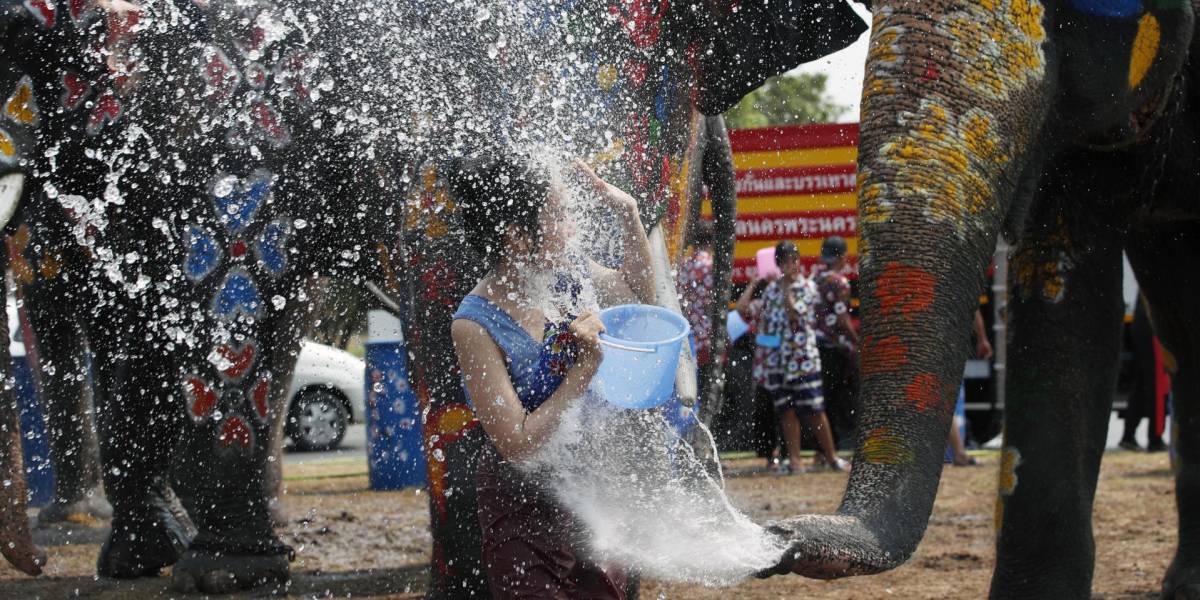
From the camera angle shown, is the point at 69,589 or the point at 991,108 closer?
the point at 991,108

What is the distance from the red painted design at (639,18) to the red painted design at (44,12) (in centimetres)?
178

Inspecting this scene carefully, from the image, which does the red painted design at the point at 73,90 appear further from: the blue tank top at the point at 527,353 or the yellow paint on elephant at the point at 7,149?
the blue tank top at the point at 527,353

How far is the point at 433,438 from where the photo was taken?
4332mm

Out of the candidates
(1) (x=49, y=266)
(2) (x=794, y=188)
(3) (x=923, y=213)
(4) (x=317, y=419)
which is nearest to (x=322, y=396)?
(4) (x=317, y=419)

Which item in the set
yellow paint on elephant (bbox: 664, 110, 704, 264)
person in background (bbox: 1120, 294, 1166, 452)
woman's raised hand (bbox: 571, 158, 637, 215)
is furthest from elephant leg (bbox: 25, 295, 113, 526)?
person in background (bbox: 1120, 294, 1166, 452)

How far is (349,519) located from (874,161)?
17.4ft

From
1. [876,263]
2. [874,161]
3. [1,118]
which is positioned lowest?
[876,263]

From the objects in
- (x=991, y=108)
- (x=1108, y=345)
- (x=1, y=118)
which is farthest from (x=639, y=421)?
(x=1, y=118)

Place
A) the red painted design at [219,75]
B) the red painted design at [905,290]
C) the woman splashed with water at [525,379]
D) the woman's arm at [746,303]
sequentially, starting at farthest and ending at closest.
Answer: the woman's arm at [746,303] → the red painted design at [219,75] → the woman splashed with water at [525,379] → the red painted design at [905,290]

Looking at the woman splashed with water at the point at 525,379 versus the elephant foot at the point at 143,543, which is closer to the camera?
the woman splashed with water at the point at 525,379

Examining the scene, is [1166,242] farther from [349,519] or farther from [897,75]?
[349,519]

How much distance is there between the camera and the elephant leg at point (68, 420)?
7.34m

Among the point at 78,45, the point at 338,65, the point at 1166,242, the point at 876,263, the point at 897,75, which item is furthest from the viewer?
the point at 338,65

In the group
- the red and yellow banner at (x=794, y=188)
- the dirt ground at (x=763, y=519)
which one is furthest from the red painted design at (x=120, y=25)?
the red and yellow banner at (x=794, y=188)
